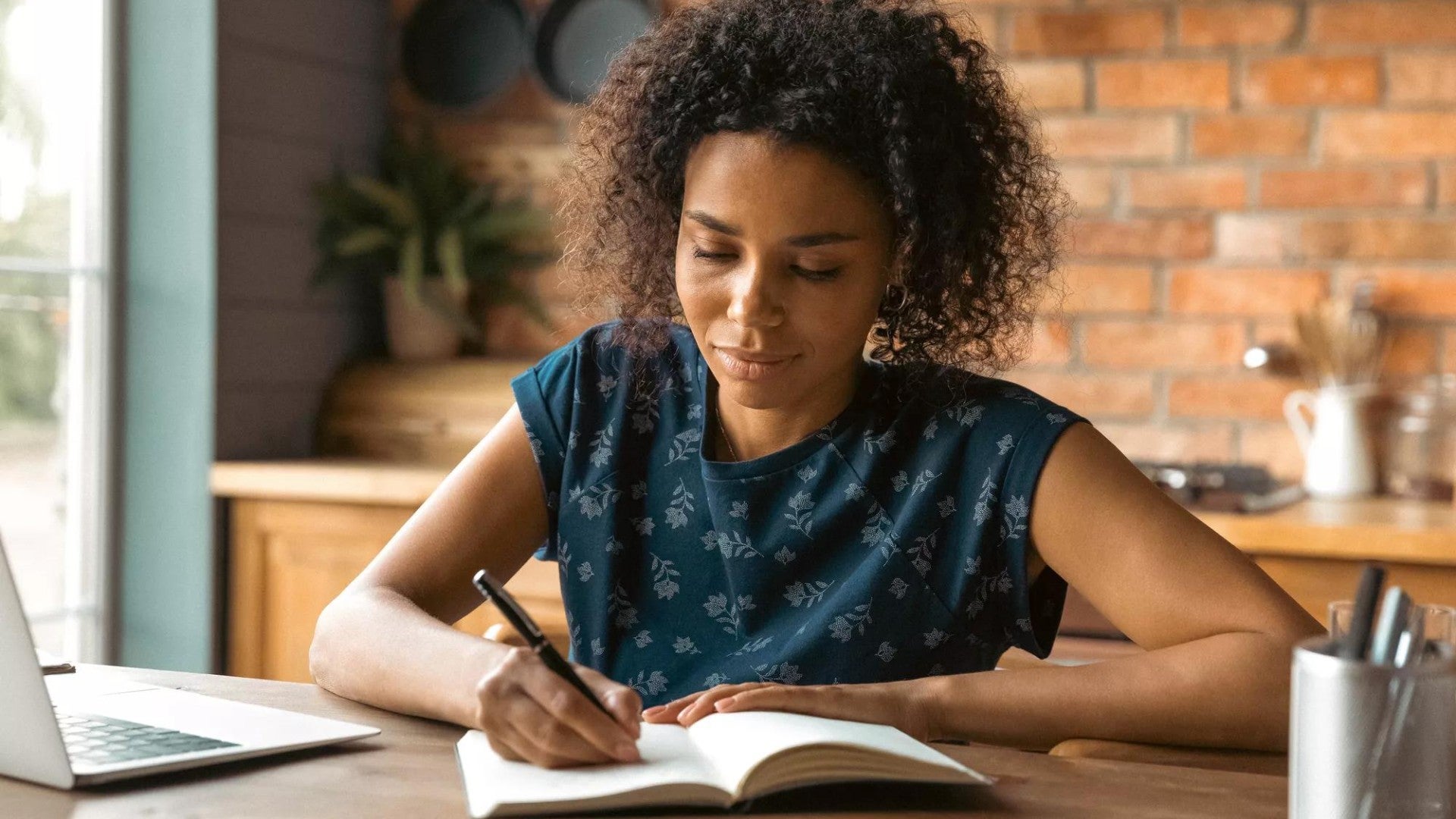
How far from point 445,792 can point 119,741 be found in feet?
0.84

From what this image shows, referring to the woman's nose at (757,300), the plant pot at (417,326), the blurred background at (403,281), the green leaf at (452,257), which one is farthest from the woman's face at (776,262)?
the plant pot at (417,326)

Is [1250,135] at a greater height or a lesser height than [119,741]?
greater

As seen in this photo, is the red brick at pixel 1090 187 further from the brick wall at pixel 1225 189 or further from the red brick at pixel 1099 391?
the red brick at pixel 1099 391

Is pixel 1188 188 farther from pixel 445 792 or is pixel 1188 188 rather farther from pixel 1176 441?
pixel 445 792

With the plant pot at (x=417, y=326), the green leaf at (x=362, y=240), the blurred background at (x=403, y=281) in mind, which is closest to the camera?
the blurred background at (x=403, y=281)

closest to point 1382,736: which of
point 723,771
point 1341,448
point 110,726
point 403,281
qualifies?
point 723,771

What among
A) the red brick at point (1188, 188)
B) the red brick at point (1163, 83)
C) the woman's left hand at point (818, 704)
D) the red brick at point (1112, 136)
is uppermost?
the red brick at point (1163, 83)

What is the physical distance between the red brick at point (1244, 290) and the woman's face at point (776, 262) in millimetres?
1551

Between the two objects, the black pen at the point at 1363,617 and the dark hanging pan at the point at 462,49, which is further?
the dark hanging pan at the point at 462,49

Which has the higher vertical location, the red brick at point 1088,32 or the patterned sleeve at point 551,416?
the red brick at point 1088,32

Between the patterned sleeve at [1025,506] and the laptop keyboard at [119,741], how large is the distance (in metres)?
0.72

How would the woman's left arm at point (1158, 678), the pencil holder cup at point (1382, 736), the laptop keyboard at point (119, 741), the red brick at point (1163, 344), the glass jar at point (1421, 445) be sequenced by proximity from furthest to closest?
the red brick at point (1163, 344) → the glass jar at point (1421, 445) → the woman's left arm at point (1158, 678) → the laptop keyboard at point (119, 741) → the pencil holder cup at point (1382, 736)

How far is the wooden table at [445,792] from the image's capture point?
97 centimetres

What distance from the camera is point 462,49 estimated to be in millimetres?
3314
